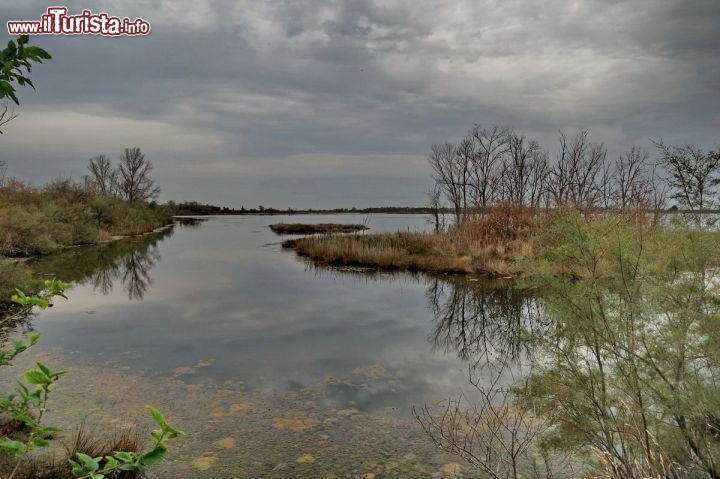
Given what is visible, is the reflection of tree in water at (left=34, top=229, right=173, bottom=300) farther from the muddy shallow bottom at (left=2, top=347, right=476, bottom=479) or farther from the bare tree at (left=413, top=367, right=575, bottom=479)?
the bare tree at (left=413, top=367, right=575, bottom=479)

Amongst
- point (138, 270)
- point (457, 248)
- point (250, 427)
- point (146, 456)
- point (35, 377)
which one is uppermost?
point (35, 377)

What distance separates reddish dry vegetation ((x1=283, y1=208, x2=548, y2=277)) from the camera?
16.9 m

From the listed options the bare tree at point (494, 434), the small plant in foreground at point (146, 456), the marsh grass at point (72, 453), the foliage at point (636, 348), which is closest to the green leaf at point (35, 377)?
the small plant in foreground at point (146, 456)

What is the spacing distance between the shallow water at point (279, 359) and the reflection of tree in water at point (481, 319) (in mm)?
48

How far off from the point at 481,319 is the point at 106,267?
47.9 ft

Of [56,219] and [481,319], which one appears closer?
[481,319]

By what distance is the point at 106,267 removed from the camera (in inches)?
695

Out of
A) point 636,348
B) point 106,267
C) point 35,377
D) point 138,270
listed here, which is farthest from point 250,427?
point 106,267

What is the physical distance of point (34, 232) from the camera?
19.9 meters

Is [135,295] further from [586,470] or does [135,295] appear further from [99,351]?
[586,470]

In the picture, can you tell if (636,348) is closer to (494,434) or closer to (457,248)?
(494,434)

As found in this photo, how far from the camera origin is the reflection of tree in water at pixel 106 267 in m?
14.4

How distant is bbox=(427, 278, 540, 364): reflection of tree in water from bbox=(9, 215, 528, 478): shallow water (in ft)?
0.16

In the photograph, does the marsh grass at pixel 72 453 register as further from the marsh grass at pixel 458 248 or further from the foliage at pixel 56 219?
the foliage at pixel 56 219
